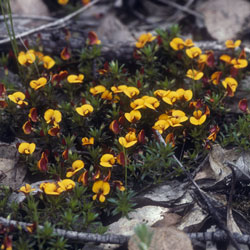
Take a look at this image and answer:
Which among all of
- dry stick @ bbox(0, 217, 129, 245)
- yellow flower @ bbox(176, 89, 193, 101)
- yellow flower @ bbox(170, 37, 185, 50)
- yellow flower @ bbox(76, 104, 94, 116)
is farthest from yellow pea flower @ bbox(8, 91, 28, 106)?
yellow flower @ bbox(170, 37, 185, 50)

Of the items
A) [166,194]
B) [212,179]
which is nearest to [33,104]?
[166,194]

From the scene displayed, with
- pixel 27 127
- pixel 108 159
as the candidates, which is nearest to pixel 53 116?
pixel 27 127

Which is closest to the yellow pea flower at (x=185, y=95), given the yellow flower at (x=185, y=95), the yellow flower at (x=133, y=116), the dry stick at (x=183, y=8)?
the yellow flower at (x=185, y=95)

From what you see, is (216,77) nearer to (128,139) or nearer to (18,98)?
(128,139)

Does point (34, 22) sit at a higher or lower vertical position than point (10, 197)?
higher

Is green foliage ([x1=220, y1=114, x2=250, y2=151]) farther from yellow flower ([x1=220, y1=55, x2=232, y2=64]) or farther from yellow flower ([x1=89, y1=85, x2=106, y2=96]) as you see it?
yellow flower ([x1=89, y1=85, x2=106, y2=96])

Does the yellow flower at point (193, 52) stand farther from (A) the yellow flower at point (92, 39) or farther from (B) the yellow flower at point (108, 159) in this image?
(B) the yellow flower at point (108, 159)

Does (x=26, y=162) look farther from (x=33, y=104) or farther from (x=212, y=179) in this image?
(x=212, y=179)
